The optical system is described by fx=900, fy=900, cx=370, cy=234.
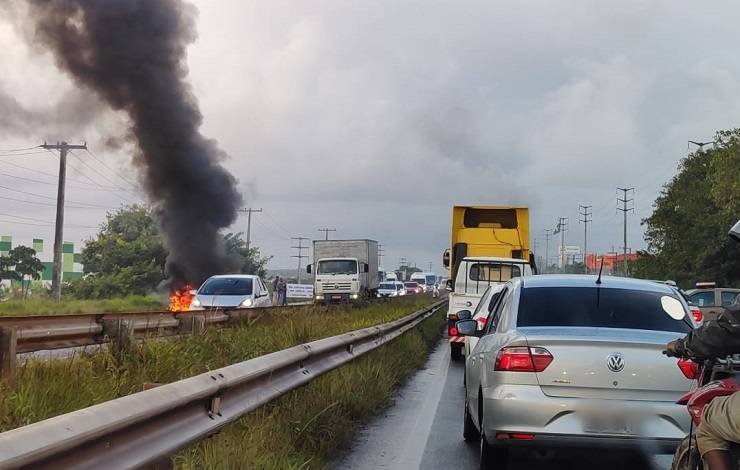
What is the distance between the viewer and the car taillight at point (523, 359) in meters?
6.02

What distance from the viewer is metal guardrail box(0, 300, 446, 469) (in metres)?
2.97

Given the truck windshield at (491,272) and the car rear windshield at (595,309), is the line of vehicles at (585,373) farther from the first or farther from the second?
the truck windshield at (491,272)

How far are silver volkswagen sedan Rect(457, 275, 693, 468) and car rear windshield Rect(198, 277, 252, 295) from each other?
720 inches

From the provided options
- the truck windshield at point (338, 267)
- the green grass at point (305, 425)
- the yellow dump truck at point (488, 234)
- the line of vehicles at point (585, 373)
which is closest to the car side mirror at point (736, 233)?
the line of vehicles at point (585, 373)

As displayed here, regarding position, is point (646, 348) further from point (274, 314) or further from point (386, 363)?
point (274, 314)

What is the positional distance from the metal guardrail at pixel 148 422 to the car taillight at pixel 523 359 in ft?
5.36

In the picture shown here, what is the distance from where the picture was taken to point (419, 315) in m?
22.7

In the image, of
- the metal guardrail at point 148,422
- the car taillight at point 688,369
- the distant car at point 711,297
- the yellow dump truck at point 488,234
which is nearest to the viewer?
the metal guardrail at point 148,422

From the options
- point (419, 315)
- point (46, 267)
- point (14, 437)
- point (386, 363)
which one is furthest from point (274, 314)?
point (46, 267)

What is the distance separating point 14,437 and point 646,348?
426 cm

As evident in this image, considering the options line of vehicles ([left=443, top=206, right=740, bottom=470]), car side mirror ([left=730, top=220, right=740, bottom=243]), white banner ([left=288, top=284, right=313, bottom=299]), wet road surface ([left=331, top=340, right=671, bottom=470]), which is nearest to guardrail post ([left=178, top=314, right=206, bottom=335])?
wet road surface ([left=331, top=340, right=671, bottom=470])

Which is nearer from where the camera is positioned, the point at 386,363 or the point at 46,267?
the point at 386,363

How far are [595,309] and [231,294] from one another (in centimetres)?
1830

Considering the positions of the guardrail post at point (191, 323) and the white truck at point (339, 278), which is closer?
the guardrail post at point (191, 323)
